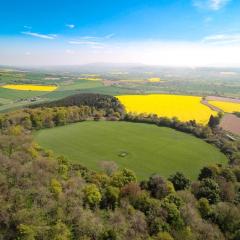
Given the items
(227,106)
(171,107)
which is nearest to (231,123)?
(171,107)

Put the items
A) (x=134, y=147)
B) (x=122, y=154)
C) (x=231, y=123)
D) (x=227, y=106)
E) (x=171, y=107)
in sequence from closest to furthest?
1. (x=122, y=154)
2. (x=134, y=147)
3. (x=231, y=123)
4. (x=171, y=107)
5. (x=227, y=106)

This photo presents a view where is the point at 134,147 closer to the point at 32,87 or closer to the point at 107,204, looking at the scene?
the point at 107,204

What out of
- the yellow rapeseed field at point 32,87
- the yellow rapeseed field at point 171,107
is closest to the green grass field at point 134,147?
the yellow rapeseed field at point 171,107

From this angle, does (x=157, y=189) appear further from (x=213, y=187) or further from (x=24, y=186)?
(x=24, y=186)

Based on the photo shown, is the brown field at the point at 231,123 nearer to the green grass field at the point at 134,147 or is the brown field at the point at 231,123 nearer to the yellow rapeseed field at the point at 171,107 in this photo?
the yellow rapeseed field at the point at 171,107

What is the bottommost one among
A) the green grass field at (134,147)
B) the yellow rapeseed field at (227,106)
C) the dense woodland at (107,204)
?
the green grass field at (134,147)

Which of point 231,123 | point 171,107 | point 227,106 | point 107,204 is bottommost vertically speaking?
point 231,123
